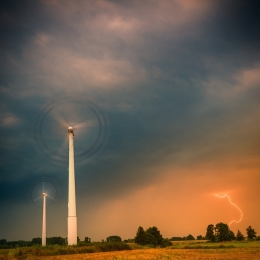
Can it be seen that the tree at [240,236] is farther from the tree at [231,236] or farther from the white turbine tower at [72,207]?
the white turbine tower at [72,207]

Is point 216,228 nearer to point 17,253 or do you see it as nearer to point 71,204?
point 71,204

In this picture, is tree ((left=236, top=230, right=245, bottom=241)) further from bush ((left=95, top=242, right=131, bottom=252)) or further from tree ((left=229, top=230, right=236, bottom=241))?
bush ((left=95, top=242, right=131, bottom=252))

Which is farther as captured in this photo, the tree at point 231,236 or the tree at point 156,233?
the tree at point 231,236

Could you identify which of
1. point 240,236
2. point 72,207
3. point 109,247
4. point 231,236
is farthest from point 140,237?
point 240,236

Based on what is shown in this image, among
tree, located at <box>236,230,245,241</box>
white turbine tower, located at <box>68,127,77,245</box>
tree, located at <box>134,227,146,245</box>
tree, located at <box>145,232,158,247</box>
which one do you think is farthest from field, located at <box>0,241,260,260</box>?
tree, located at <box>236,230,245,241</box>

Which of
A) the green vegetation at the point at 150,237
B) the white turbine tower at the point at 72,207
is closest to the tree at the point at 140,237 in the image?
the green vegetation at the point at 150,237

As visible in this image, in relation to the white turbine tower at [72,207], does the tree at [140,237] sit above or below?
below

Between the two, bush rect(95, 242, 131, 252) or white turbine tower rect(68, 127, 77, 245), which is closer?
white turbine tower rect(68, 127, 77, 245)

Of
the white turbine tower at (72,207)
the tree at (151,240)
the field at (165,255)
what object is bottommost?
the tree at (151,240)

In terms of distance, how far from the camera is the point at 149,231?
117 meters

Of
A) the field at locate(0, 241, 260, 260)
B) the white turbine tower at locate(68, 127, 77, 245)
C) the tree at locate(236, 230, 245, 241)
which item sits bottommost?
the tree at locate(236, 230, 245, 241)

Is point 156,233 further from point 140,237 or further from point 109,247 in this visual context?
point 109,247

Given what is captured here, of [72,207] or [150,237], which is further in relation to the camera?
[150,237]

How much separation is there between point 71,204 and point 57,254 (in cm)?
1441
